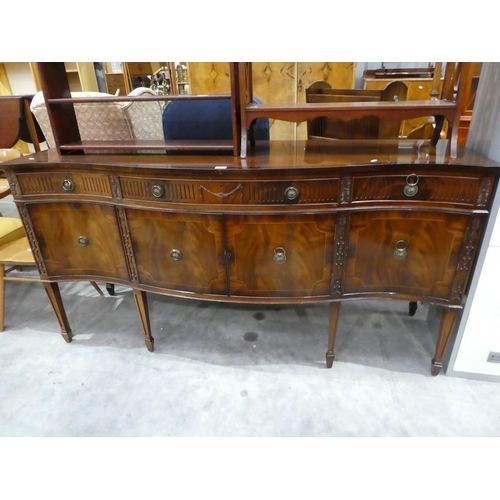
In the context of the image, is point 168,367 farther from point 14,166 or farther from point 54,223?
point 14,166

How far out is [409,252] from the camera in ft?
4.58

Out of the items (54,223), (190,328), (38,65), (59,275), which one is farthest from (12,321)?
(38,65)

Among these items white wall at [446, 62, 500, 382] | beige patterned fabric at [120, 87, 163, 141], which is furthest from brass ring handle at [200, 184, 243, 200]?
white wall at [446, 62, 500, 382]

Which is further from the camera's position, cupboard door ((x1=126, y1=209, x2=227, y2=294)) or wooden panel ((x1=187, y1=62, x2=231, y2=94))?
wooden panel ((x1=187, y1=62, x2=231, y2=94))

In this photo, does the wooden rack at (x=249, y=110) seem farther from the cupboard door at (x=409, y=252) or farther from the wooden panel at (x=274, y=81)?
the wooden panel at (x=274, y=81)

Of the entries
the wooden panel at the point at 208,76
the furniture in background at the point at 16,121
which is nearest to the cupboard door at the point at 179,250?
the furniture in background at the point at 16,121

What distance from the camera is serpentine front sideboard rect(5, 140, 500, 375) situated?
1.29m

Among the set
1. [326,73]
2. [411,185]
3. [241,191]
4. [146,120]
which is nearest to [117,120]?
[146,120]

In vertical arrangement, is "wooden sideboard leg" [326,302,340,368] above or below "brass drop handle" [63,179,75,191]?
below

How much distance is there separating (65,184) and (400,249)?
4.48 feet

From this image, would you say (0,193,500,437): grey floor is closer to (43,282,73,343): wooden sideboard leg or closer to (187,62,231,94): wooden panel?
(43,282,73,343): wooden sideboard leg

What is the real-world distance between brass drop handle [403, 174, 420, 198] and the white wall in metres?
0.28

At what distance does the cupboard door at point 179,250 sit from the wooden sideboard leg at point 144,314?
15 cm

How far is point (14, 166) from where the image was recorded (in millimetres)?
1483
